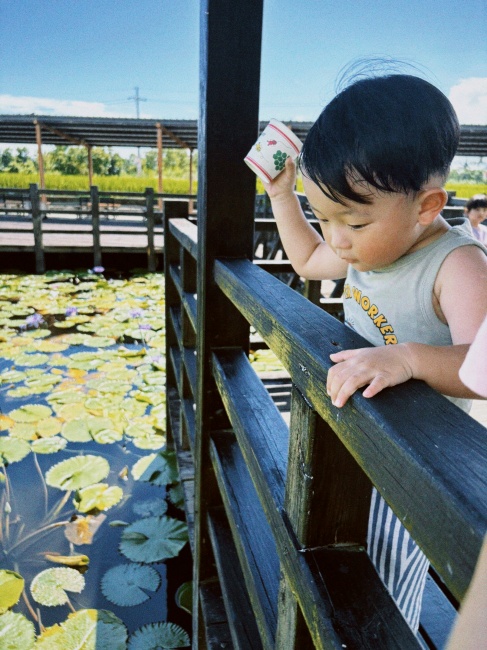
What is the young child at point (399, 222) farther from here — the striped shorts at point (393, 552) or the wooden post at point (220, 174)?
the wooden post at point (220, 174)

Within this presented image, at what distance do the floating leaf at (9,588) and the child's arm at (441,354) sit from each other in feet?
6.39

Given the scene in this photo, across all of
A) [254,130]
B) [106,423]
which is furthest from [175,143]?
[254,130]

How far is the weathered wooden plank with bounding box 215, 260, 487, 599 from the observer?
0.29m

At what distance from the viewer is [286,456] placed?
83 cm

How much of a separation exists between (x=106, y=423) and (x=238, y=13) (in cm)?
251

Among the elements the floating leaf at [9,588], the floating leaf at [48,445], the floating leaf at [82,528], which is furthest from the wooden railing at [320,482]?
the floating leaf at [48,445]

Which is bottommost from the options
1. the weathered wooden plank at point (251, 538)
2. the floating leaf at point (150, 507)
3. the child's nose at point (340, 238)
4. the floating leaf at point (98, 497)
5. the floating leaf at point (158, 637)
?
the floating leaf at point (158, 637)

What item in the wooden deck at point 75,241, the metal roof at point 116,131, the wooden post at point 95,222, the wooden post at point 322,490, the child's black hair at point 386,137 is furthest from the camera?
the metal roof at point 116,131

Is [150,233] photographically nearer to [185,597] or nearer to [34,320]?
[34,320]

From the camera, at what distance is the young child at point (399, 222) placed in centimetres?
71

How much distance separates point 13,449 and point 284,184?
2364mm

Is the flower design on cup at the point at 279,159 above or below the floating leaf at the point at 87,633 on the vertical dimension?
above

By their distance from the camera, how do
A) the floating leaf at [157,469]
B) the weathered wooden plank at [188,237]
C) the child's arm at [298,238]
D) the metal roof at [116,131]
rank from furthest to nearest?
the metal roof at [116,131] → the floating leaf at [157,469] → the weathered wooden plank at [188,237] → the child's arm at [298,238]

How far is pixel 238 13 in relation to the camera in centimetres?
107
